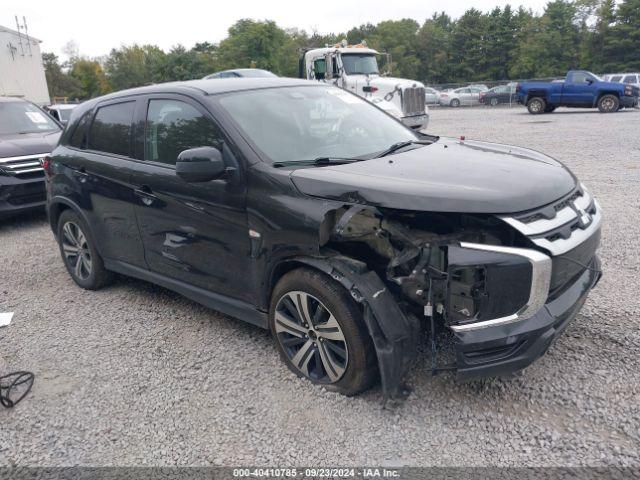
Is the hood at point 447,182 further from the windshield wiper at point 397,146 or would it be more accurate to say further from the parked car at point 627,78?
the parked car at point 627,78

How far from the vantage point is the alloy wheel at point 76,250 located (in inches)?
197

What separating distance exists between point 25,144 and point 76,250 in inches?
144

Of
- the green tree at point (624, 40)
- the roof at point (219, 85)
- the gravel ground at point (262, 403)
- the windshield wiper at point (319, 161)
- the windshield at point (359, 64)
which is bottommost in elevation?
the gravel ground at point (262, 403)

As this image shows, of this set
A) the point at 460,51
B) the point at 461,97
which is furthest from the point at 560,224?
the point at 460,51

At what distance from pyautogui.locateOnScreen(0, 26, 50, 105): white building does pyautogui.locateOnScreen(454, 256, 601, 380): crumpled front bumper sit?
4536cm

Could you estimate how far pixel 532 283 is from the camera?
256 centimetres

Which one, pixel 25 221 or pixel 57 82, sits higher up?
pixel 57 82

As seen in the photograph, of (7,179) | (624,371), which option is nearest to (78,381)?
(624,371)

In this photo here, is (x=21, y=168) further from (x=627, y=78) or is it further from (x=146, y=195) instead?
(x=627, y=78)

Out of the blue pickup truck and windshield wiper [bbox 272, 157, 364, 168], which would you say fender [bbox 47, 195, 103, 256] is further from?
the blue pickup truck

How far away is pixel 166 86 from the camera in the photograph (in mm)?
4117

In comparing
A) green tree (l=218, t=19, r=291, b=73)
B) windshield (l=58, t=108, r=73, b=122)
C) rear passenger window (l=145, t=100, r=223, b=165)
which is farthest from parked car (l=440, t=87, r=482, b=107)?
rear passenger window (l=145, t=100, r=223, b=165)

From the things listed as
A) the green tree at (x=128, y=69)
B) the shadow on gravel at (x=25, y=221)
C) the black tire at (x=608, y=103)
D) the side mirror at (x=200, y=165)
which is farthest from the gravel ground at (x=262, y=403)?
the green tree at (x=128, y=69)

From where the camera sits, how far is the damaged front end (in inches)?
103
